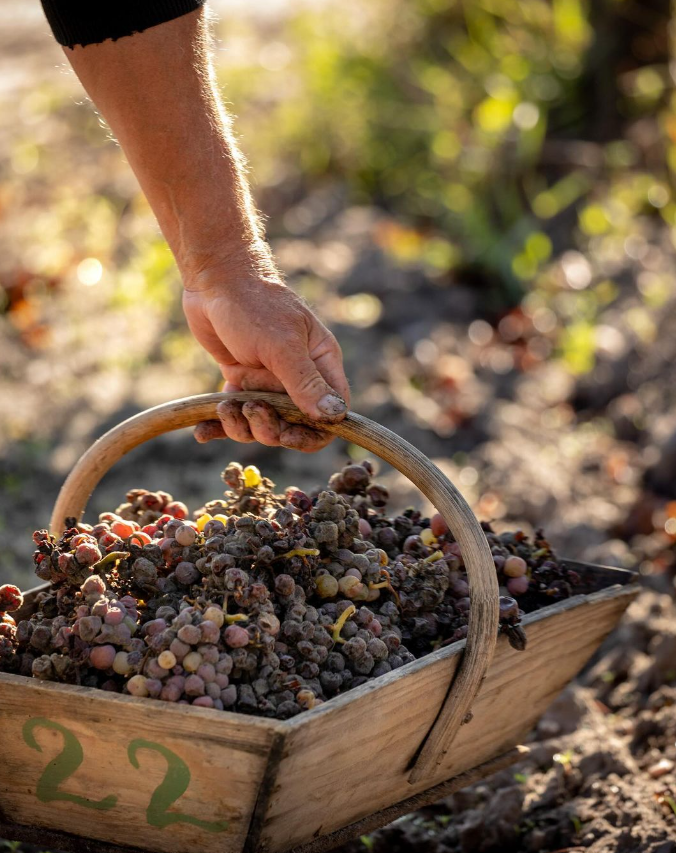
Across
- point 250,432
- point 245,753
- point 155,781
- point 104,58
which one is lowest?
point 155,781

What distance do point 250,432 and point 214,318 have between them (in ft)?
0.71

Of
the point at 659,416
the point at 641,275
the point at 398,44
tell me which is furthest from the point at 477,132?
the point at 659,416

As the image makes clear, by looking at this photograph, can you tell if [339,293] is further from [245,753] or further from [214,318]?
[245,753]

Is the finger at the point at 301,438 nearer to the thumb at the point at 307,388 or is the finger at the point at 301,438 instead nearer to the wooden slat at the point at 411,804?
the thumb at the point at 307,388

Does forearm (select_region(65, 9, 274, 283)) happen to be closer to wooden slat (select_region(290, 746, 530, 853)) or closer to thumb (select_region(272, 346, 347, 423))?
thumb (select_region(272, 346, 347, 423))

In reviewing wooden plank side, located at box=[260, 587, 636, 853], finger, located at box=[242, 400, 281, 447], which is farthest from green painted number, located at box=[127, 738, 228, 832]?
finger, located at box=[242, 400, 281, 447]

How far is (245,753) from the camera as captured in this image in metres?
1.33

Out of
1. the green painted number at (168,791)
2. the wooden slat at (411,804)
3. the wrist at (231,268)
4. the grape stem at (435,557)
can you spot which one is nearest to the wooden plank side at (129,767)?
the green painted number at (168,791)

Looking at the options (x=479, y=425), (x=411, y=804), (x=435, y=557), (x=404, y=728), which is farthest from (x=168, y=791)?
(x=479, y=425)

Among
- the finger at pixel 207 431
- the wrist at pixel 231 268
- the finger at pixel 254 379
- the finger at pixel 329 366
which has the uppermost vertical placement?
the wrist at pixel 231 268

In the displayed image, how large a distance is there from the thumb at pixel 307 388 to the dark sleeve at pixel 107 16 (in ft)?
2.03

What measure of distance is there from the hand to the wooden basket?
0.04 m

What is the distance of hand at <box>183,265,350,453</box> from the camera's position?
5.41 ft

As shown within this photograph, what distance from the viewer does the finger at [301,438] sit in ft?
5.59
